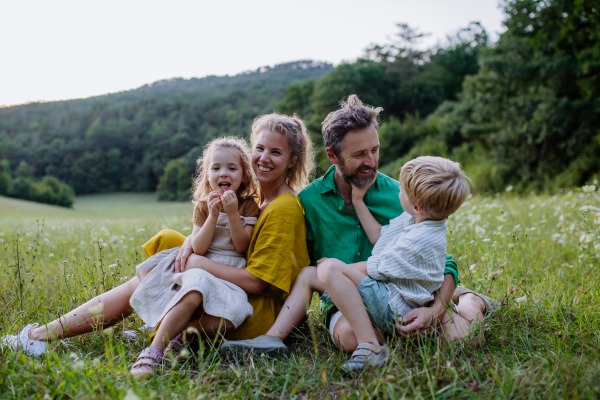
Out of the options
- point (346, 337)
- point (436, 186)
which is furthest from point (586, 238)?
point (346, 337)


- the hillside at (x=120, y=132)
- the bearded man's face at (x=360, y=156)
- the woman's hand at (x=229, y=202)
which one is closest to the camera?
the woman's hand at (x=229, y=202)

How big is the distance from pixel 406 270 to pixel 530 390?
0.80 metres

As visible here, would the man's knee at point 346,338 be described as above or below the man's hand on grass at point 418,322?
below

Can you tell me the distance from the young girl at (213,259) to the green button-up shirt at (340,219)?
461 millimetres

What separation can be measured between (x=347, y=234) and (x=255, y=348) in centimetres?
108

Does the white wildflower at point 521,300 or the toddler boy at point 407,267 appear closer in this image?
the toddler boy at point 407,267

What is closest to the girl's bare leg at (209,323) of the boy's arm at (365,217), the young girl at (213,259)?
the young girl at (213,259)

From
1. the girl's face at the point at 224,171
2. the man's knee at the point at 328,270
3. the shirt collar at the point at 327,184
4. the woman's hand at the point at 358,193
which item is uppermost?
the girl's face at the point at 224,171

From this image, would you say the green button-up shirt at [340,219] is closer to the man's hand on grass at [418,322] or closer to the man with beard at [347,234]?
the man with beard at [347,234]

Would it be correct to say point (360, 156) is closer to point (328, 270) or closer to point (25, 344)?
point (328, 270)

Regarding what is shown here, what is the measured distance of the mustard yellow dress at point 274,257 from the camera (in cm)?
258

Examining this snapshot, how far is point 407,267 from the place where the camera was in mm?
2299

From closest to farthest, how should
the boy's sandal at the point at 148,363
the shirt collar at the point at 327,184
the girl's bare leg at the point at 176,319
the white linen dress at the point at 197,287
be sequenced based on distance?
the boy's sandal at the point at 148,363 → the girl's bare leg at the point at 176,319 → the white linen dress at the point at 197,287 → the shirt collar at the point at 327,184

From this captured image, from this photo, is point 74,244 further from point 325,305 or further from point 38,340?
point 325,305
